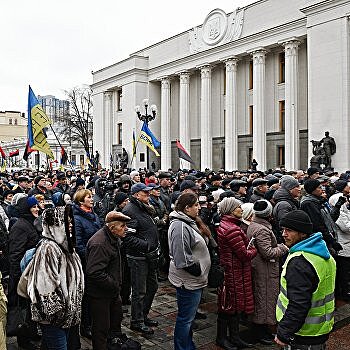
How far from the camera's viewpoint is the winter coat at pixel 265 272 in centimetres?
523

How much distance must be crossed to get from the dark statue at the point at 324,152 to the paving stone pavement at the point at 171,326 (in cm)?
1722

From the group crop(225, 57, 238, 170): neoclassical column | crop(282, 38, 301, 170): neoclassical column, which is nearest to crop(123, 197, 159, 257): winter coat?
crop(282, 38, 301, 170): neoclassical column

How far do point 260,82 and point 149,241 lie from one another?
25505 mm

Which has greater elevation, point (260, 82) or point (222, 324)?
point (260, 82)

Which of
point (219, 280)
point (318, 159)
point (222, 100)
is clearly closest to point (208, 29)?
point (222, 100)

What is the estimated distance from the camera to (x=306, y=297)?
3.23 metres

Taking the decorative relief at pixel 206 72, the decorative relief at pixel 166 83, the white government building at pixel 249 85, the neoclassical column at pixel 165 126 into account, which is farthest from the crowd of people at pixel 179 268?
the decorative relief at pixel 166 83

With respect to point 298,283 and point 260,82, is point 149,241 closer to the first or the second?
point 298,283

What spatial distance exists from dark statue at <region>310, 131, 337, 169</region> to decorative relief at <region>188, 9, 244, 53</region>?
36.6 feet

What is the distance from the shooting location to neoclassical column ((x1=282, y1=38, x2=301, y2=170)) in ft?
89.8

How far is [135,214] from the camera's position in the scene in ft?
19.2

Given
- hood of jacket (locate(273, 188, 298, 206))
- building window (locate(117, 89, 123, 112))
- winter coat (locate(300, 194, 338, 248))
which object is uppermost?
building window (locate(117, 89, 123, 112))

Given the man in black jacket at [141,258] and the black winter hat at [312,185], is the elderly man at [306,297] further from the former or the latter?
the black winter hat at [312,185]

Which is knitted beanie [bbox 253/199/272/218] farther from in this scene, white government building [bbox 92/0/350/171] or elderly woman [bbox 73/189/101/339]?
white government building [bbox 92/0/350/171]
